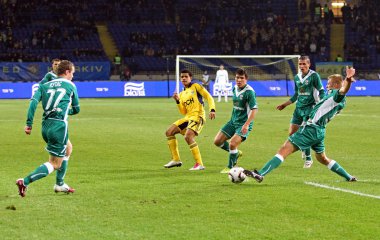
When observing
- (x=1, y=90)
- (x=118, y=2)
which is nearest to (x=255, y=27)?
(x=118, y=2)

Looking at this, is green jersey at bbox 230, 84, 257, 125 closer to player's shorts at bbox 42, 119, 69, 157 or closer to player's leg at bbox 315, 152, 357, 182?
player's leg at bbox 315, 152, 357, 182

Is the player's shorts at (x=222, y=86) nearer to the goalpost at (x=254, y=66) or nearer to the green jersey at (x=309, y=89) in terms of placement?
the goalpost at (x=254, y=66)

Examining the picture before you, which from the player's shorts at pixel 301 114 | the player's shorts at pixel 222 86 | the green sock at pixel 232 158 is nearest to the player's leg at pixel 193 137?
the green sock at pixel 232 158

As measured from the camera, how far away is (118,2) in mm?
56719

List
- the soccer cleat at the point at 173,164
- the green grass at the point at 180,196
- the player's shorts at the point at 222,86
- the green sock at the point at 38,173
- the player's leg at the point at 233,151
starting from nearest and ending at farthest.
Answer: the green grass at the point at 180,196 → the green sock at the point at 38,173 → the player's leg at the point at 233,151 → the soccer cleat at the point at 173,164 → the player's shorts at the point at 222,86

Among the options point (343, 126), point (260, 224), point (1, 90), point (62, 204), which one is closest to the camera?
point (260, 224)

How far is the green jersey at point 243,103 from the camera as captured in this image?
13573 mm

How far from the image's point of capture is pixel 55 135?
1030 cm

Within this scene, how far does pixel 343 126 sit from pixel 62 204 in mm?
15777

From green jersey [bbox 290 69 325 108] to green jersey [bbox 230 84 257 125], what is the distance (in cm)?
170

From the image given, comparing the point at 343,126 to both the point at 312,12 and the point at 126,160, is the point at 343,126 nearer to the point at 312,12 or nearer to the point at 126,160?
the point at 126,160

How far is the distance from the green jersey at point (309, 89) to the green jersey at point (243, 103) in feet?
5.59

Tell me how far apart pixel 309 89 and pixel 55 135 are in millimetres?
6258

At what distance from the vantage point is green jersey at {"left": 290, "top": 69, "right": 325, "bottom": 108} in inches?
587
